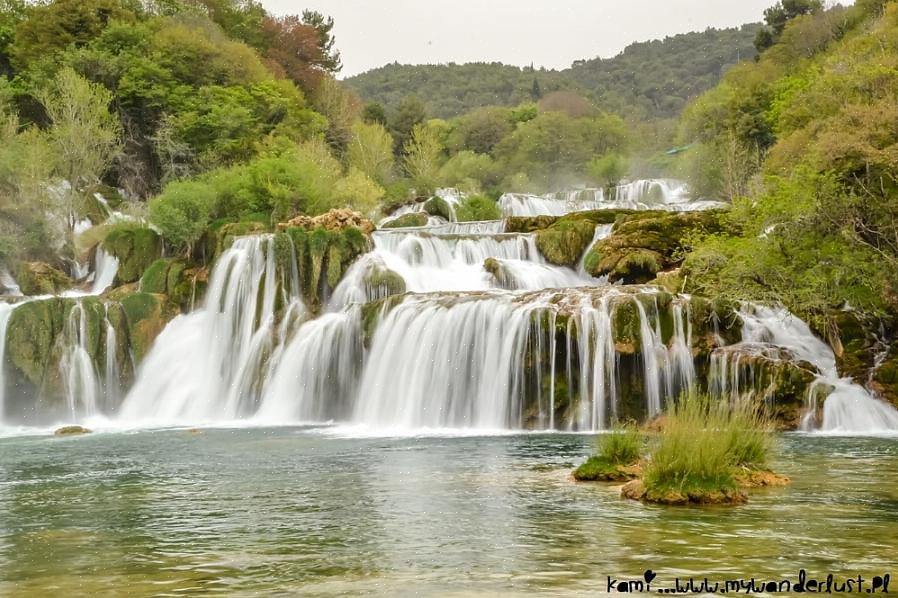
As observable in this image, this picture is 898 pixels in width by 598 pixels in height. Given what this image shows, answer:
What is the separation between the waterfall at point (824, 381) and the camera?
24906 mm

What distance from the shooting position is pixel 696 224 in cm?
3591

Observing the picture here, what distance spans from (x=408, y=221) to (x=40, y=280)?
1899cm

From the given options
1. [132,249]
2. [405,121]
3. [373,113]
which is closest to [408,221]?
[132,249]

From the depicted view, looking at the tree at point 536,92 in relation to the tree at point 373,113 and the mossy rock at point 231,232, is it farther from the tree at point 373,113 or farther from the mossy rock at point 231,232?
the mossy rock at point 231,232

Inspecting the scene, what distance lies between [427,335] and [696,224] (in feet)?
40.5

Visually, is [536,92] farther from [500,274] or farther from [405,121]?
[500,274]

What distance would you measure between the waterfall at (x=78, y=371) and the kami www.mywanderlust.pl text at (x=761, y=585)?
101 feet

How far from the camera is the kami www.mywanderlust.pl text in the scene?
350 inches

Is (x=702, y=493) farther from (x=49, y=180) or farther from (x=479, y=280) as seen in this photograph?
(x=49, y=180)

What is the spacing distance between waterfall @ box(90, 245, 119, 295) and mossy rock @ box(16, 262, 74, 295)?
1.16m

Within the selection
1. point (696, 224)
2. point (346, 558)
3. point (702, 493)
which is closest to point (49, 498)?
point (346, 558)

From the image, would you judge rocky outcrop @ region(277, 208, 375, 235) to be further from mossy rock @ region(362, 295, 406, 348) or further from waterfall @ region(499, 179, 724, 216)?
waterfall @ region(499, 179, 724, 216)

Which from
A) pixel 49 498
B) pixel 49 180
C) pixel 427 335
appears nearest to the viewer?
pixel 49 498

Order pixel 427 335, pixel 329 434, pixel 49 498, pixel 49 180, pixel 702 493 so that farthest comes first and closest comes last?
pixel 49 180 < pixel 427 335 < pixel 329 434 < pixel 49 498 < pixel 702 493
